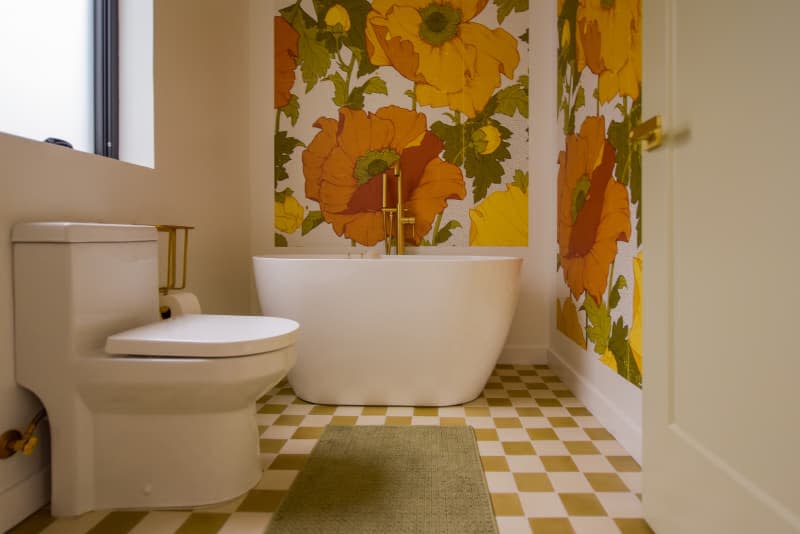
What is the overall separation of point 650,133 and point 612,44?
3.04 ft

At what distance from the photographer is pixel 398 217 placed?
2.59 meters

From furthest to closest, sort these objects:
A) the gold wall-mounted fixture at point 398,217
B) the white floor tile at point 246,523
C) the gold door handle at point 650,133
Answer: the gold wall-mounted fixture at point 398,217
the white floor tile at point 246,523
the gold door handle at point 650,133

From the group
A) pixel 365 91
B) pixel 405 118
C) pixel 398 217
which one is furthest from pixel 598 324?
pixel 365 91

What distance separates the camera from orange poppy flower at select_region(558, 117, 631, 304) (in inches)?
70.9

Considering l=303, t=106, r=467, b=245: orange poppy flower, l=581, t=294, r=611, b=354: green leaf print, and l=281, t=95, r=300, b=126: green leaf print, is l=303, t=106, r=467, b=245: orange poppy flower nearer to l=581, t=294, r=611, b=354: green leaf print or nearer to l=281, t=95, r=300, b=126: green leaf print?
l=281, t=95, r=300, b=126: green leaf print

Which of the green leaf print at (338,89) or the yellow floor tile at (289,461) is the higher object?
the green leaf print at (338,89)

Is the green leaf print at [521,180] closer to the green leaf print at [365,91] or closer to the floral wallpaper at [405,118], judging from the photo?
the floral wallpaper at [405,118]

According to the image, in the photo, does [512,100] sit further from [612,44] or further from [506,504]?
[506,504]

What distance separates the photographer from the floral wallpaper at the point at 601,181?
1621mm

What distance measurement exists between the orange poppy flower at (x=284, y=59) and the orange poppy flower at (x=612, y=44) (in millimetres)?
1472

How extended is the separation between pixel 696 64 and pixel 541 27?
6.40ft

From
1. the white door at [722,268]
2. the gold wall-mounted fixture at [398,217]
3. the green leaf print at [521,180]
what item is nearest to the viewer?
the white door at [722,268]

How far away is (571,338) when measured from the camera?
2322mm

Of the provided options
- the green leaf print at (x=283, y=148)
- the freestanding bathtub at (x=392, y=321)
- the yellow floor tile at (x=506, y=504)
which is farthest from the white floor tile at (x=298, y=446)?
the green leaf print at (x=283, y=148)
